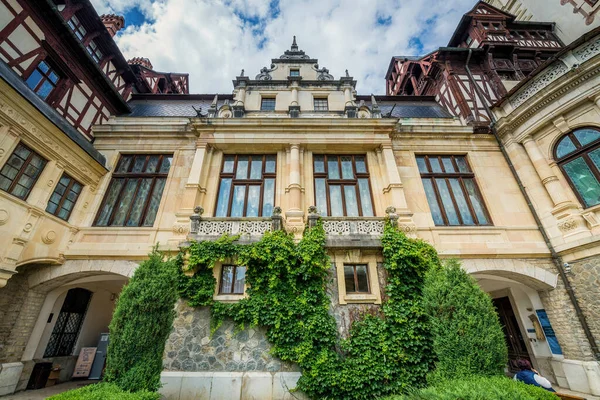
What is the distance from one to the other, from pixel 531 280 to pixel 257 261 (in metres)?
9.40

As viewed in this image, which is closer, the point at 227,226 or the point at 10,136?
the point at 10,136

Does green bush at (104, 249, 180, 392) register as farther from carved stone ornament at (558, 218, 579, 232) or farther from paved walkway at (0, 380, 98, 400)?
carved stone ornament at (558, 218, 579, 232)

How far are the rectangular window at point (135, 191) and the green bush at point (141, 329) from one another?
4.10 metres

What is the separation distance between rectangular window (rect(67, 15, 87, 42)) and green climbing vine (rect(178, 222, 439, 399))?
11266 mm

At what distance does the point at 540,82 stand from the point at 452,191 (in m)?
5.02

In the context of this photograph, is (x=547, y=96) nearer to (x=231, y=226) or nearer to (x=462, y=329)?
(x=462, y=329)

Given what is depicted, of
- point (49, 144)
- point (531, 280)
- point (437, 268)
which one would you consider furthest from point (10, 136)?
point (531, 280)

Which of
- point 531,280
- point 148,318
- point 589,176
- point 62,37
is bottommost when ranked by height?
point 148,318

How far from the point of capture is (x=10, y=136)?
747 centimetres

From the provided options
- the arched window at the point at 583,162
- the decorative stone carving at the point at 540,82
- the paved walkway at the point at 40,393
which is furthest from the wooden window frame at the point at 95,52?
the arched window at the point at 583,162

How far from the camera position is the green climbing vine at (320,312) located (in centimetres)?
678

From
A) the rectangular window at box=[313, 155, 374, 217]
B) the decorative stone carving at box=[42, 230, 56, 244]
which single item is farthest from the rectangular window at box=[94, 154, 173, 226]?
the rectangular window at box=[313, 155, 374, 217]

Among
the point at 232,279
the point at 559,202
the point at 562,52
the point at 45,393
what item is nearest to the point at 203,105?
the point at 232,279

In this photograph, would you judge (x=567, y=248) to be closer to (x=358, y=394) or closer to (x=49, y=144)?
(x=358, y=394)
